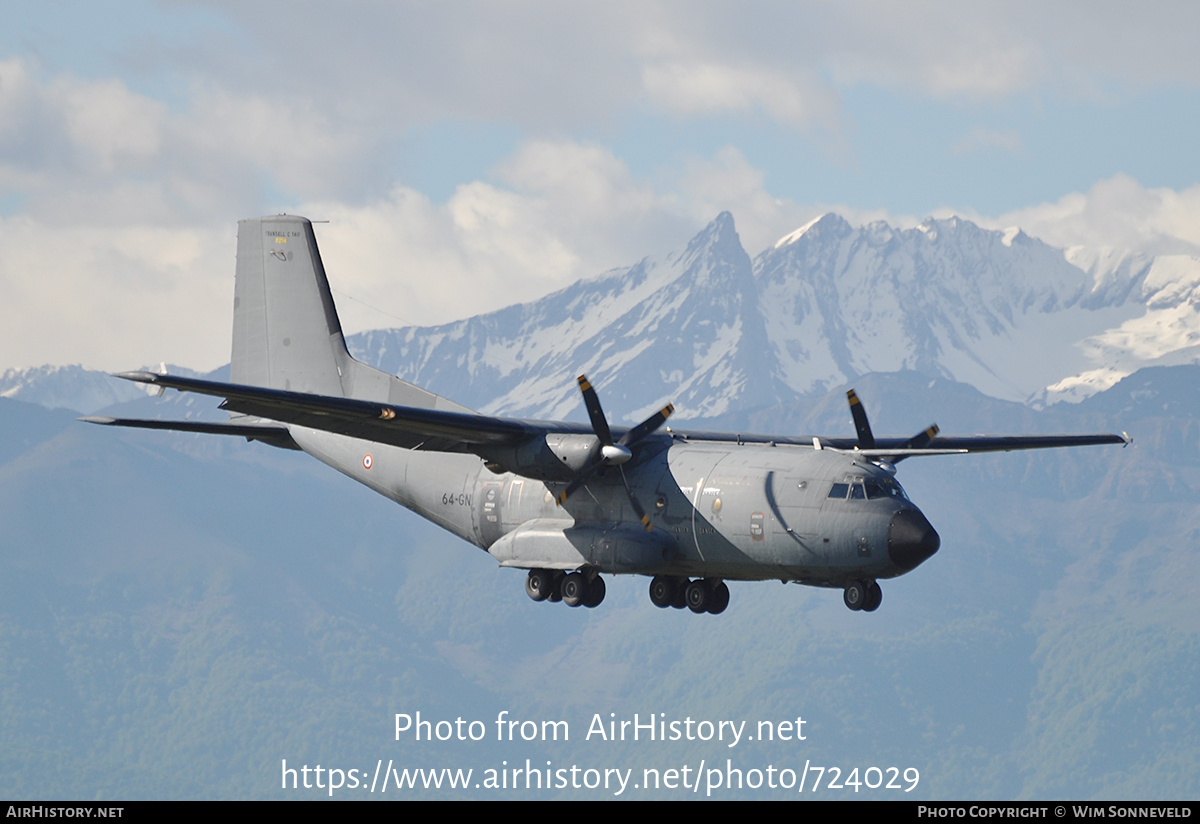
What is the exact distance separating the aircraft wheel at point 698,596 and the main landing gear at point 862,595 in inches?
163

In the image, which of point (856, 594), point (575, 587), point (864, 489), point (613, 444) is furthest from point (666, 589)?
point (864, 489)

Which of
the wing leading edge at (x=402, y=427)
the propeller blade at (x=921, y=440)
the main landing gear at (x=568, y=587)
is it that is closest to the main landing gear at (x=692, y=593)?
the main landing gear at (x=568, y=587)

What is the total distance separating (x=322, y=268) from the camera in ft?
145

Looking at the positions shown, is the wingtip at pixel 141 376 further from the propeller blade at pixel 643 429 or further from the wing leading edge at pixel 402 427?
the propeller blade at pixel 643 429

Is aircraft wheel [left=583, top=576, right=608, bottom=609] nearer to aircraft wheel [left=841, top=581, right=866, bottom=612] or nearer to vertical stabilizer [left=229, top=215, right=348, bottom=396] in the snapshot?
aircraft wheel [left=841, top=581, right=866, bottom=612]

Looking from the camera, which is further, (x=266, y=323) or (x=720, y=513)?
(x=266, y=323)

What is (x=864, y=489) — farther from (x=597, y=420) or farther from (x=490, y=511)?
(x=490, y=511)

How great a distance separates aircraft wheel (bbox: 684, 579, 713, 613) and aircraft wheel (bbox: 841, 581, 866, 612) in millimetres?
4144

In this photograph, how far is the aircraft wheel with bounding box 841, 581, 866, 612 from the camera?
33062 mm

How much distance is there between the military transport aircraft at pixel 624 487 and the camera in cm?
3297
